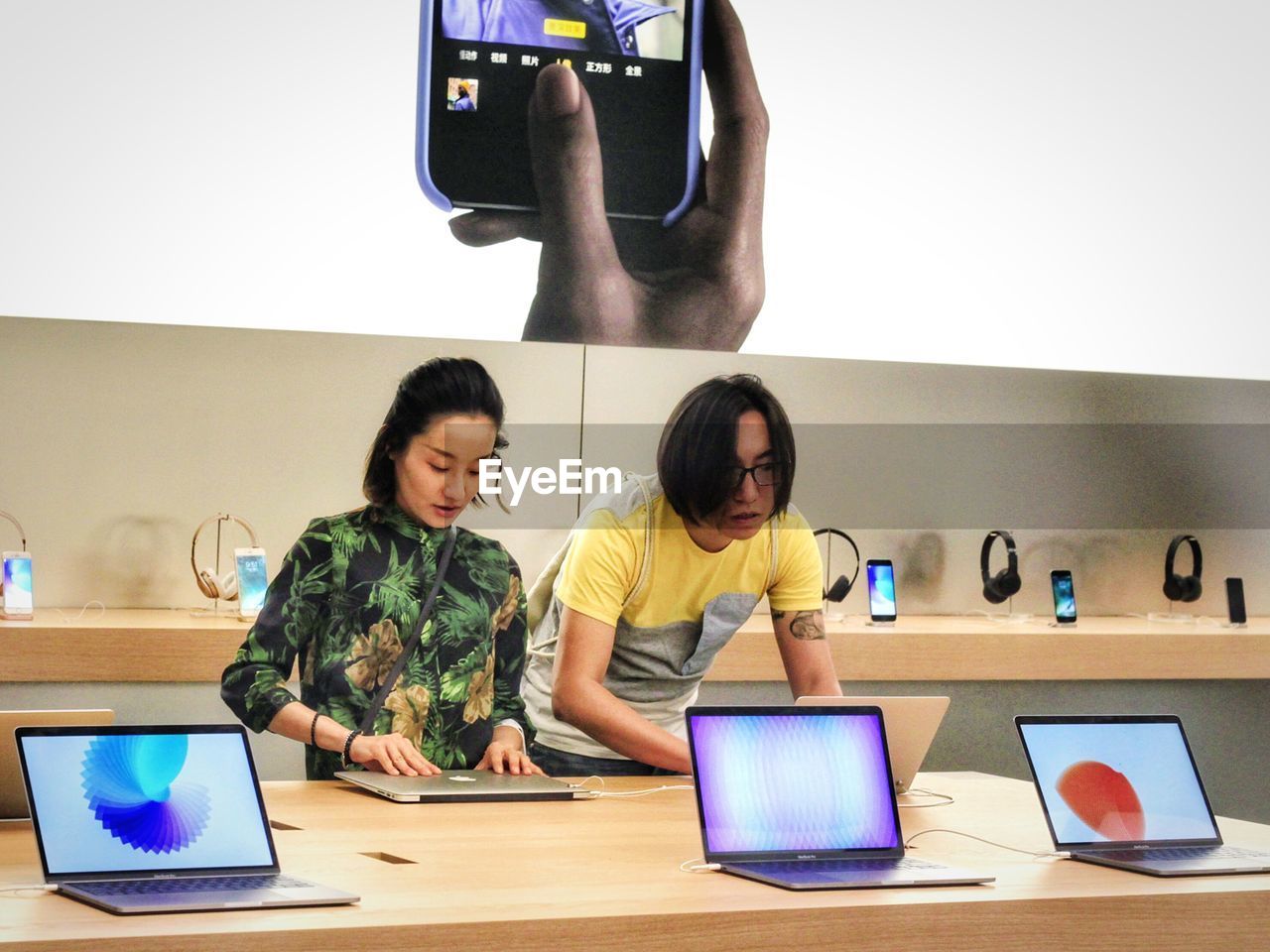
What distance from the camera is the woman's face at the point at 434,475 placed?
183cm

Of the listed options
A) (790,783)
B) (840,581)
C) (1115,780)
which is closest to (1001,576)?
(840,581)

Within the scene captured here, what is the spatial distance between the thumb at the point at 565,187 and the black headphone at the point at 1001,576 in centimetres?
158

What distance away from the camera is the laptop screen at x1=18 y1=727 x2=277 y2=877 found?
1.14 meters

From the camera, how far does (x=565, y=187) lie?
196 centimetres

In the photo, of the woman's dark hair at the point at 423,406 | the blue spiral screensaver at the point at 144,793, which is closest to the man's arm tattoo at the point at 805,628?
the woman's dark hair at the point at 423,406

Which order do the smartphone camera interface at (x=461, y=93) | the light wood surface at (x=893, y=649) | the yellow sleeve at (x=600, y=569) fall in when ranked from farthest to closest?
the light wood surface at (x=893, y=649), the smartphone camera interface at (x=461, y=93), the yellow sleeve at (x=600, y=569)

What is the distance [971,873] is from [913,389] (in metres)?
2.15

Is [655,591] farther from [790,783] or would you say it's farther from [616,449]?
[616,449]

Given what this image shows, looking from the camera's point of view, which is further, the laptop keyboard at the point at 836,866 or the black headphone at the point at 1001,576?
the black headphone at the point at 1001,576

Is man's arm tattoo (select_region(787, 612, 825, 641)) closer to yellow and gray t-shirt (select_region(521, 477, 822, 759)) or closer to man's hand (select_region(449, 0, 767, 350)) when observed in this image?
yellow and gray t-shirt (select_region(521, 477, 822, 759))

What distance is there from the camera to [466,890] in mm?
1151

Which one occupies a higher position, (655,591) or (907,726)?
(655,591)

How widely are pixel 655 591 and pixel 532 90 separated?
0.68 metres

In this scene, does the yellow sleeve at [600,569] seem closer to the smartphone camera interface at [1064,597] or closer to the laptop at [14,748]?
the laptop at [14,748]
